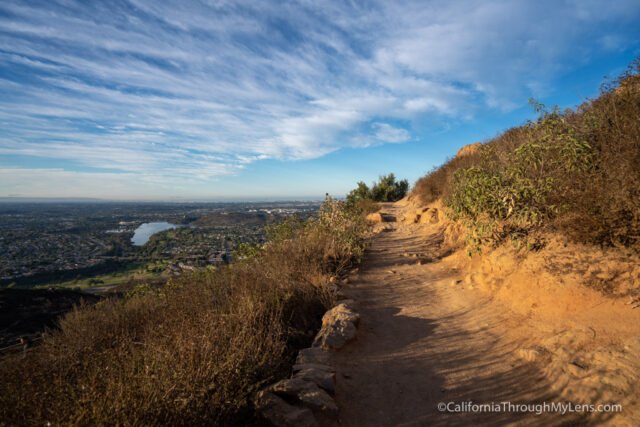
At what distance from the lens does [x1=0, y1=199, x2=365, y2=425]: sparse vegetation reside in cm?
205

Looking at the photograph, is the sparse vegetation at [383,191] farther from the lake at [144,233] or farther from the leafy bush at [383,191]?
the lake at [144,233]

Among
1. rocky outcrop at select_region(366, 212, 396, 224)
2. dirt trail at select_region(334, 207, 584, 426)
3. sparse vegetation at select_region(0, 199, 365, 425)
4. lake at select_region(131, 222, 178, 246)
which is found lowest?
lake at select_region(131, 222, 178, 246)

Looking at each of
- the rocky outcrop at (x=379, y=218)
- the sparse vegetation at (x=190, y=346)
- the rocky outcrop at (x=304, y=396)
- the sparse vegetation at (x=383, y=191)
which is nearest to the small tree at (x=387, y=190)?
the sparse vegetation at (x=383, y=191)

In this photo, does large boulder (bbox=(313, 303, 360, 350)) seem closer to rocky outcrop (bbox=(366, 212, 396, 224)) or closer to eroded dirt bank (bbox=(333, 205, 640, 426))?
eroded dirt bank (bbox=(333, 205, 640, 426))

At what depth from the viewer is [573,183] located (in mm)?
4719

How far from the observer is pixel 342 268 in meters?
8.00

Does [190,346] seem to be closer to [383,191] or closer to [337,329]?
[337,329]

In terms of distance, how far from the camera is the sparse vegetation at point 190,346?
2.05 meters

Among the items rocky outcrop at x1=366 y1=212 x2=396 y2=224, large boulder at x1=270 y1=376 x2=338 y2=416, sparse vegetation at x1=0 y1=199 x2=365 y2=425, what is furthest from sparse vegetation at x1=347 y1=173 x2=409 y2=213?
large boulder at x1=270 y1=376 x2=338 y2=416

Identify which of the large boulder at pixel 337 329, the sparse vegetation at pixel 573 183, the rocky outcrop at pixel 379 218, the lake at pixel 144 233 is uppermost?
the sparse vegetation at pixel 573 183

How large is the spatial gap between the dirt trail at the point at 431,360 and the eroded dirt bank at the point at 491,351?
1 centimetres

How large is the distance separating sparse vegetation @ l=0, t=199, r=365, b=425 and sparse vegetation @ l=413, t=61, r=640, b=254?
3.72m

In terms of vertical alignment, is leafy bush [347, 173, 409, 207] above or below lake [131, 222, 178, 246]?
above

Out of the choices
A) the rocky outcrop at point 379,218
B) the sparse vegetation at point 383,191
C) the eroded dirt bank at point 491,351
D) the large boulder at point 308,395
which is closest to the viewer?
the large boulder at point 308,395
